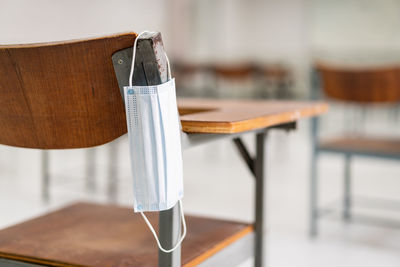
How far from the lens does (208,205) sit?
114 inches

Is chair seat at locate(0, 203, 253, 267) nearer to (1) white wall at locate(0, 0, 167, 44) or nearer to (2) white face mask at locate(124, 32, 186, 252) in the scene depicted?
(2) white face mask at locate(124, 32, 186, 252)

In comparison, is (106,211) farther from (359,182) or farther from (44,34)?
(44,34)

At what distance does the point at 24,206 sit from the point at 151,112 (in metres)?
2.38

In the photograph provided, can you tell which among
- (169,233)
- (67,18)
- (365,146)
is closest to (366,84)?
(365,146)

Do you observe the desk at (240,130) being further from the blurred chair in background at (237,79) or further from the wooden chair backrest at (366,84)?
the blurred chair in background at (237,79)

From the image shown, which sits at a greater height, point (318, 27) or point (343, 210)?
point (318, 27)

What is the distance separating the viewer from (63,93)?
770 millimetres

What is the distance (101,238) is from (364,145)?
1695mm

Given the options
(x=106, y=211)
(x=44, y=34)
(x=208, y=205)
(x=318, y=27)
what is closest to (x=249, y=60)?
(x=318, y=27)

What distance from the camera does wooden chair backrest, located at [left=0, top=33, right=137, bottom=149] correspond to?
0.73 m

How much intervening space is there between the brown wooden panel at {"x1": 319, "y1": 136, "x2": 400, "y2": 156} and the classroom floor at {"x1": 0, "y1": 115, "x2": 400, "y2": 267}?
374 millimetres

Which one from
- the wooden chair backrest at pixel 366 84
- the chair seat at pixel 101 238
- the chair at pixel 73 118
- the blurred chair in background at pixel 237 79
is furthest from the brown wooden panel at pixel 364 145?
the blurred chair in background at pixel 237 79

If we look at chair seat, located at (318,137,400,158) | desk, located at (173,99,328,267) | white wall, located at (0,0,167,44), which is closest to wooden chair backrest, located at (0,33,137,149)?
desk, located at (173,99,328,267)

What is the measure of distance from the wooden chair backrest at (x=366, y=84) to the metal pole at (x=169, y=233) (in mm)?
1644
